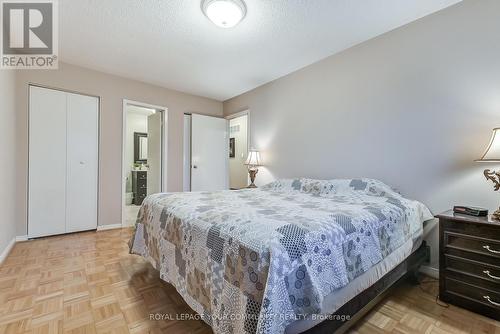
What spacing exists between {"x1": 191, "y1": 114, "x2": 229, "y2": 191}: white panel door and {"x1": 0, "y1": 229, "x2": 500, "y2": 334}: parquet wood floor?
2.19m

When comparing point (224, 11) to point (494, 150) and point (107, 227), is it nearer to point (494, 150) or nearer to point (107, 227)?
point (494, 150)

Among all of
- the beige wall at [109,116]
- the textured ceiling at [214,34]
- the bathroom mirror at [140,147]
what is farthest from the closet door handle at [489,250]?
the bathroom mirror at [140,147]

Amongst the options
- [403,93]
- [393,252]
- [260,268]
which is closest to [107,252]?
[260,268]

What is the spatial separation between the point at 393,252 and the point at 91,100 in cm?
403

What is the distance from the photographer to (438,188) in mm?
2004

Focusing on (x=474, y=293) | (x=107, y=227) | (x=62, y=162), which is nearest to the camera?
(x=474, y=293)

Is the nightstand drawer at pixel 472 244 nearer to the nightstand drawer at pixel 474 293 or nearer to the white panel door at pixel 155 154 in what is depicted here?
the nightstand drawer at pixel 474 293

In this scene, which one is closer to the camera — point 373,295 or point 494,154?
point 373,295

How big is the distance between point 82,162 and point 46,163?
380 mm

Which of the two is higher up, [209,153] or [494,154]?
[209,153]

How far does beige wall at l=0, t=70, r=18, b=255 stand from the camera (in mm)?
2207

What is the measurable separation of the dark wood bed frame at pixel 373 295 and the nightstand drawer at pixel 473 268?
25cm

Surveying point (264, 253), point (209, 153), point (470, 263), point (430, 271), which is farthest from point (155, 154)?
point (470, 263)

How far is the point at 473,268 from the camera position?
154 centimetres
